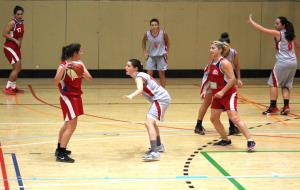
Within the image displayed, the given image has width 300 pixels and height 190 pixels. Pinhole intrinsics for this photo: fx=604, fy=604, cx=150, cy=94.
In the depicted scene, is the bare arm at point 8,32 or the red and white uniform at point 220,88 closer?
the red and white uniform at point 220,88

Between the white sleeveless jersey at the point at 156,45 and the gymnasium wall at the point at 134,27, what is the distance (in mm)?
3744

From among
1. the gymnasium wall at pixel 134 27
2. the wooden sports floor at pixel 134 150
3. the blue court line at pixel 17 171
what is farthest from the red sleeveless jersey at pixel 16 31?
the blue court line at pixel 17 171

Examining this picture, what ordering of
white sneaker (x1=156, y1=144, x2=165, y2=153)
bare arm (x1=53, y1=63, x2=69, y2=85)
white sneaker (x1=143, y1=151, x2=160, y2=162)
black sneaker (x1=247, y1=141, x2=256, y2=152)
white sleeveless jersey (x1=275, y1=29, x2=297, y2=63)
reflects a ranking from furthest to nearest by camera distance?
white sleeveless jersey (x1=275, y1=29, x2=297, y2=63) < black sneaker (x1=247, y1=141, x2=256, y2=152) < white sneaker (x1=156, y1=144, x2=165, y2=153) < white sneaker (x1=143, y1=151, x2=160, y2=162) < bare arm (x1=53, y1=63, x2=69, y2=85)

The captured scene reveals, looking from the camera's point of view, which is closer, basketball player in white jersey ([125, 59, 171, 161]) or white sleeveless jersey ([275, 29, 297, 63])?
basketball player in white jersey ([125, 59, 171, 161])

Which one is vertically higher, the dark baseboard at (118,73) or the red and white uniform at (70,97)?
the red and white uniform at (70,97)

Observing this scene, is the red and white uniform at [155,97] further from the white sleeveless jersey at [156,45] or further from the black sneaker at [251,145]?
the white sleeveless jersey at [156,45]

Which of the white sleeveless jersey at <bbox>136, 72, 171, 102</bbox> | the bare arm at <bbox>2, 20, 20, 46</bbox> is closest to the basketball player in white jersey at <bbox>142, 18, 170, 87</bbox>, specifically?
the bare arm at <bbox>2, 20, 20, 46</bbox>

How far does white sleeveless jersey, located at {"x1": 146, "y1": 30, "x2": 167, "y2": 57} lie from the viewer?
45.5ft

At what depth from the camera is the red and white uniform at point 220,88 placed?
28.1ft

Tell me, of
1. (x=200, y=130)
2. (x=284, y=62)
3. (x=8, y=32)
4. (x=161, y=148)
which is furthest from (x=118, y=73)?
(x=161, y=148)

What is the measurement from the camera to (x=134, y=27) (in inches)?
693

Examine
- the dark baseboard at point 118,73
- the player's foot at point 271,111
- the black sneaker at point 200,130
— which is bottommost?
the dark baseboard at point 118,73

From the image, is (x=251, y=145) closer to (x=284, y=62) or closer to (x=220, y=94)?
(x=220, y=94)

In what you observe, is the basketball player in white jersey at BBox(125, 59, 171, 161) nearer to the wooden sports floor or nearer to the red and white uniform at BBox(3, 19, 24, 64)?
the wooden sports floor
